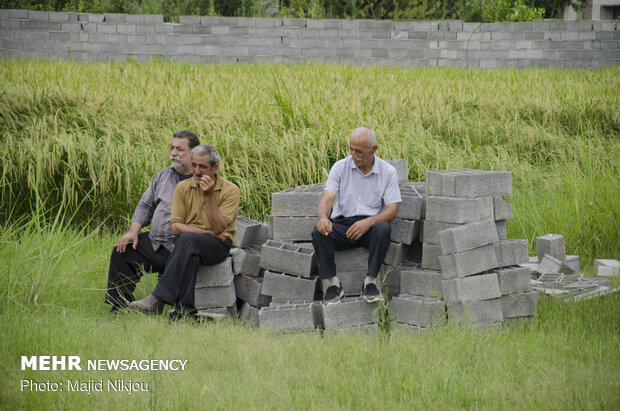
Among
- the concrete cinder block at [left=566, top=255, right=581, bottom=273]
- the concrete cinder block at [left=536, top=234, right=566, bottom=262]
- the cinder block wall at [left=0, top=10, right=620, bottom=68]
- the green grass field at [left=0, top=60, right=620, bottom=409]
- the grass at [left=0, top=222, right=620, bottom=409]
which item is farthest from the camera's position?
the cinder block wall at [left=0, top=10, right=620, bottom=68]

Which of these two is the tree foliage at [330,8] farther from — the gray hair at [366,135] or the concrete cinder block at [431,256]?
the concrete cinder block at [431,256]

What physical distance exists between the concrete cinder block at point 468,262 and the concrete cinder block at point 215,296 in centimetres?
169

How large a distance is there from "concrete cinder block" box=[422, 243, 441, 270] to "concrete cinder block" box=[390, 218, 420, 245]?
13 cm

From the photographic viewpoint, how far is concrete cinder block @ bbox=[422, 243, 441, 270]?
520 cm

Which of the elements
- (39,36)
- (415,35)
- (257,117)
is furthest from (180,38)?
(257,117)

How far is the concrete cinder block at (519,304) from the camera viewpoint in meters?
5.12

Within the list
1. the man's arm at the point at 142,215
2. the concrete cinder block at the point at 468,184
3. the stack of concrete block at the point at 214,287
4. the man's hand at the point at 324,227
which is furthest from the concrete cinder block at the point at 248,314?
the concrete cinder block at the point at 468,184

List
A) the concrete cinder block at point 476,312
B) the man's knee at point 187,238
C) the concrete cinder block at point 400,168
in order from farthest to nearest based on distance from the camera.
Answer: the concrete cinder block at point 400,168 → the man's knee at point 187,238 → the concrete cinder block at point 476,312

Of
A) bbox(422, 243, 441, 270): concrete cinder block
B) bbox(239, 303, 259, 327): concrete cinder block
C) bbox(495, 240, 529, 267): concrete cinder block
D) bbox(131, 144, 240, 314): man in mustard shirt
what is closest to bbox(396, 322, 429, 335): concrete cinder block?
bbox(422, 243, 441, 270): concrete cinder block

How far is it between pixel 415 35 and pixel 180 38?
6.69m

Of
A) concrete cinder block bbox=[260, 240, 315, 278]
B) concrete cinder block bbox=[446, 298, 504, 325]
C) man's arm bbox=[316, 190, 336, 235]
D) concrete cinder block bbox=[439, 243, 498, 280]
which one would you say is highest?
man's arm bbox=[316, 190, 336, 235]

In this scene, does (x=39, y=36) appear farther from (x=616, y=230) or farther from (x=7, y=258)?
(x=616, y=230)

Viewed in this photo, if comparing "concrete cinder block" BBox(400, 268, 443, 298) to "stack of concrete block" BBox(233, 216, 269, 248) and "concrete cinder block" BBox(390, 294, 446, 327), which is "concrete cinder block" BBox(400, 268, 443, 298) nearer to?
"concrete cinder block" BBox(390, 294, 446, 327)

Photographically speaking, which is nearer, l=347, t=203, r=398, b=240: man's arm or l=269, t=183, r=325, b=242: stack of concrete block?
l=347, t=203, r=398, b=240: man's arm
